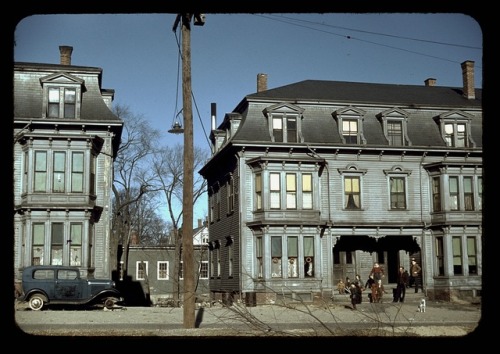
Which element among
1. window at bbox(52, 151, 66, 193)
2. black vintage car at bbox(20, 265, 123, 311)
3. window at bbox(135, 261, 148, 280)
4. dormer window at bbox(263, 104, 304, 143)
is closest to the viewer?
black vintage car at bbox(20, 265, 123, 311)

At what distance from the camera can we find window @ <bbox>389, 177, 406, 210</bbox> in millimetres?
28922

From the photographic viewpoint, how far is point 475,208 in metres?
28.8

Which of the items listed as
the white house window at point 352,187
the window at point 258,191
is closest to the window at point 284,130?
the window at point 258,191

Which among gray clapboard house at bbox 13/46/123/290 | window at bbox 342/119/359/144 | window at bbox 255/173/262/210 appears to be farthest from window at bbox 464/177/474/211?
gray clapboard house at bbox 13/46/123/290

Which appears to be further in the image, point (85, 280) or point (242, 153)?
point (242, 153)

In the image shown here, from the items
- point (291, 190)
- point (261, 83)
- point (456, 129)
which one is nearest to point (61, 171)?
point (291, 190)

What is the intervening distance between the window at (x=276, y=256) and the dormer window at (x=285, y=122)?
4524mm

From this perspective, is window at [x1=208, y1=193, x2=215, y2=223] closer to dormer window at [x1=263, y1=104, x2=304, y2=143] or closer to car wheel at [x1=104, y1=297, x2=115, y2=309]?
dormer window at [x1=263, y1=104, x2=304, y2=143]

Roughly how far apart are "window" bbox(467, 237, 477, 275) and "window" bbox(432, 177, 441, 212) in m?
2.05

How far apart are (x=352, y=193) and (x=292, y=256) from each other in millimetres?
4271

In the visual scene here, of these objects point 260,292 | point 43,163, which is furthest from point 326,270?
point 43,163
